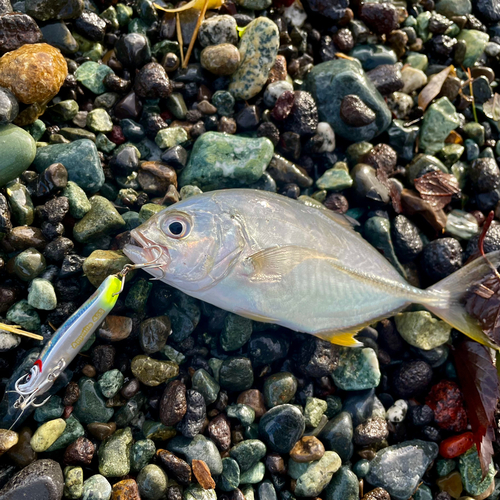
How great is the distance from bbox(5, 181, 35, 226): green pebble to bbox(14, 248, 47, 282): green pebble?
0.96 ft

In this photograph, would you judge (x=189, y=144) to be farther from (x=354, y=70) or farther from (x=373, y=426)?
(x=373, y=426)

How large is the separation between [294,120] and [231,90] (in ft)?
2.46

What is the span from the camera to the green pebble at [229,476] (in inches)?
138

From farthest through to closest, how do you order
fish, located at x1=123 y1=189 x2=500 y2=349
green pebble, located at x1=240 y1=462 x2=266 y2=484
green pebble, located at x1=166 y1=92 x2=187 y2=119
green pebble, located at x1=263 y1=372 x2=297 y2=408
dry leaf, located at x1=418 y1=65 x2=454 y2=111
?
dry leaf, located at x1=418 y1=65 x2=454 y2=111 < green pebble, located at x1=166 y1=92 x2=187 y2=119 < green pebble, located at x1=263 y1=372 x2=297 y2=408 < green pebble, located at x1=240 y1=462 x2=266 y2=484 < fish, located at x1=123 y1=189 x2=500 y2=349

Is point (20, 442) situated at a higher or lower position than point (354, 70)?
lower

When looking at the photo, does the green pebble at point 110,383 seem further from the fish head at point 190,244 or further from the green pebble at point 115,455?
the fish head at point 190,244

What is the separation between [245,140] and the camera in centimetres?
413

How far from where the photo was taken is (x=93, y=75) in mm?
4184

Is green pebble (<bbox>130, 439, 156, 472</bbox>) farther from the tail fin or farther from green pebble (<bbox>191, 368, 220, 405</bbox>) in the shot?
the tail fin

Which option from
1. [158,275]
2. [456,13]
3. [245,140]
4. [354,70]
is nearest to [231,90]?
[245,140]

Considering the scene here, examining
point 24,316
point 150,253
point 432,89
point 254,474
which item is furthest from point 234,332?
point 432,89

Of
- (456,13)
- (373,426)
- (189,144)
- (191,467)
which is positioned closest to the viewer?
(191,467)

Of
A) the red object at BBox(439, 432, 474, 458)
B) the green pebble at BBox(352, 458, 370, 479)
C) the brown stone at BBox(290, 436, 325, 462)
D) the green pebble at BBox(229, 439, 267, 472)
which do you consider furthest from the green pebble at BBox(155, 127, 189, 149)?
the red object at BBox(439, 432, 474, 458)

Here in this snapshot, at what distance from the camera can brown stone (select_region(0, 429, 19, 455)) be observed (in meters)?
3.09
